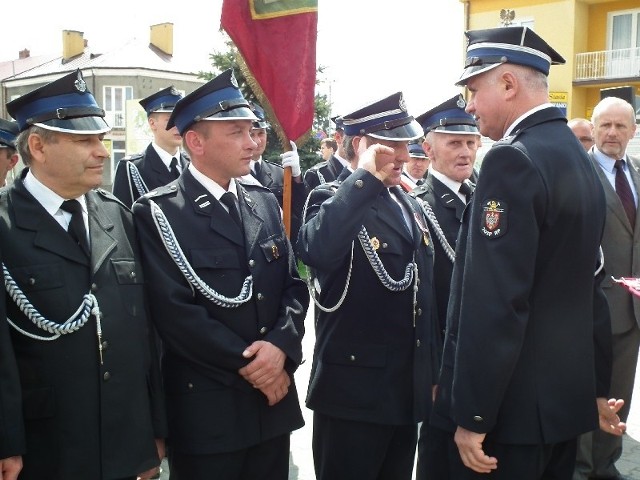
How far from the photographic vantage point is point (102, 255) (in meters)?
2.80

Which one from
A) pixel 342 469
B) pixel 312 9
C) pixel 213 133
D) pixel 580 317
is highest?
pixel 312 9

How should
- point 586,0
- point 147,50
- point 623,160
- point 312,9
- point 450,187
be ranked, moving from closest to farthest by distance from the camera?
point 312,9 → point 450,187 → point 623,160 → point 586,0 → point 147,50

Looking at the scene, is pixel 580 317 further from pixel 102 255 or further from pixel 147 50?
pixel 147 50

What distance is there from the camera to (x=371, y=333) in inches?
131

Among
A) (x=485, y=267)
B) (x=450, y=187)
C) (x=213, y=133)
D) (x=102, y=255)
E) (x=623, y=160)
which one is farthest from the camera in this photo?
(x=623, y=160)

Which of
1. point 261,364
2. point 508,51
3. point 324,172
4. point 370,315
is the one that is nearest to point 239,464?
point 261,364

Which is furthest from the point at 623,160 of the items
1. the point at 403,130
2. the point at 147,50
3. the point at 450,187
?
the point at 147,50

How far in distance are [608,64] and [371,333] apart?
76.7 ft

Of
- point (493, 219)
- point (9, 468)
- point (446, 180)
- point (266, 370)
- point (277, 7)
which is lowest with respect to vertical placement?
point (9, 468)

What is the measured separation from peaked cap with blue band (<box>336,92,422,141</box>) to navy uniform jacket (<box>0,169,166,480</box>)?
1333 mm

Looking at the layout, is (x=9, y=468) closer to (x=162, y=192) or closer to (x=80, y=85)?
(x=162, y=192)

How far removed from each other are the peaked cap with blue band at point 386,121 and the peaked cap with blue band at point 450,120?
898 mm

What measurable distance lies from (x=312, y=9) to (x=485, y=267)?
81.5 inches

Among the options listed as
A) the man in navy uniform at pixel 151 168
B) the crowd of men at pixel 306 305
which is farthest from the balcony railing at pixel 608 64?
the crowd of men at pixel 306 305
